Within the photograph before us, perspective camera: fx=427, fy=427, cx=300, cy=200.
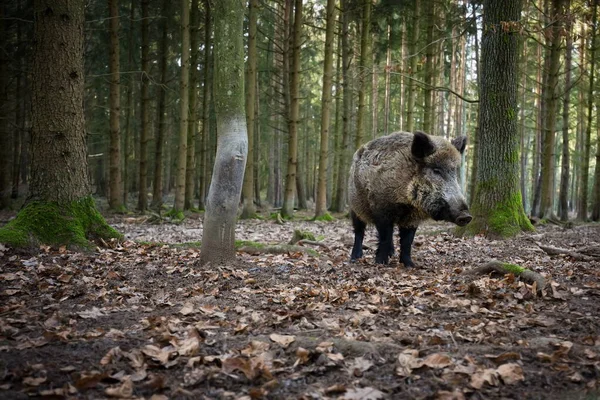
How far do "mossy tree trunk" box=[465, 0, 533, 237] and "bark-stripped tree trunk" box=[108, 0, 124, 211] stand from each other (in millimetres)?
11358

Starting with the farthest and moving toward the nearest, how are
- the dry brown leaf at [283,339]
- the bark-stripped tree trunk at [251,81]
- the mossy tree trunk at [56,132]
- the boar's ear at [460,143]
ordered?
the bark-stripped tree trunk at [251,81], the boar's ear at [460,143], the mossy tree trunk at [56,132], the dry brown leaf at [283,339]

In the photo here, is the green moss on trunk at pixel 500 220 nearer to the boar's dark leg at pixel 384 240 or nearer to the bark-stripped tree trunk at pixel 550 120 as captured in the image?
the boar's dark leg at pixel 384 240

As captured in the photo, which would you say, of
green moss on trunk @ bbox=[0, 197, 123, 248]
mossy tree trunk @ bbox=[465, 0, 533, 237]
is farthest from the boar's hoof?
green moss on trunk @ bbox=[0, 197, 123, 248]

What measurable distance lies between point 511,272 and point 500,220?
4.20 metres

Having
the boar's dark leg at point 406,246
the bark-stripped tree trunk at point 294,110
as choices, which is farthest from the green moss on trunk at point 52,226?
the bark-stripped tree trunk at point 294,110

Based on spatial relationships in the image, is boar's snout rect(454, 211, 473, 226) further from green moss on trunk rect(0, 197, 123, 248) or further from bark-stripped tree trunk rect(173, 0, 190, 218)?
bark-stripped tree trunk rect(173, 0, 190, 218)

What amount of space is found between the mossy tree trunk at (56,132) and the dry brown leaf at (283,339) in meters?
4.95

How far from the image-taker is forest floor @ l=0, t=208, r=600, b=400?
9.50 feet

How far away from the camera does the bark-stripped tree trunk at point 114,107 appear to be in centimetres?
1479

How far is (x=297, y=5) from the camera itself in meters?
15.8

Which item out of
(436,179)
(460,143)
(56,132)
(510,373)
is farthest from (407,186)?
(56,132)

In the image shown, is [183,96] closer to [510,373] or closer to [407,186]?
[407,186]

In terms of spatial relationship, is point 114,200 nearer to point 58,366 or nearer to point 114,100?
point 114,100

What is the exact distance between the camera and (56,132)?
7.31 metres
